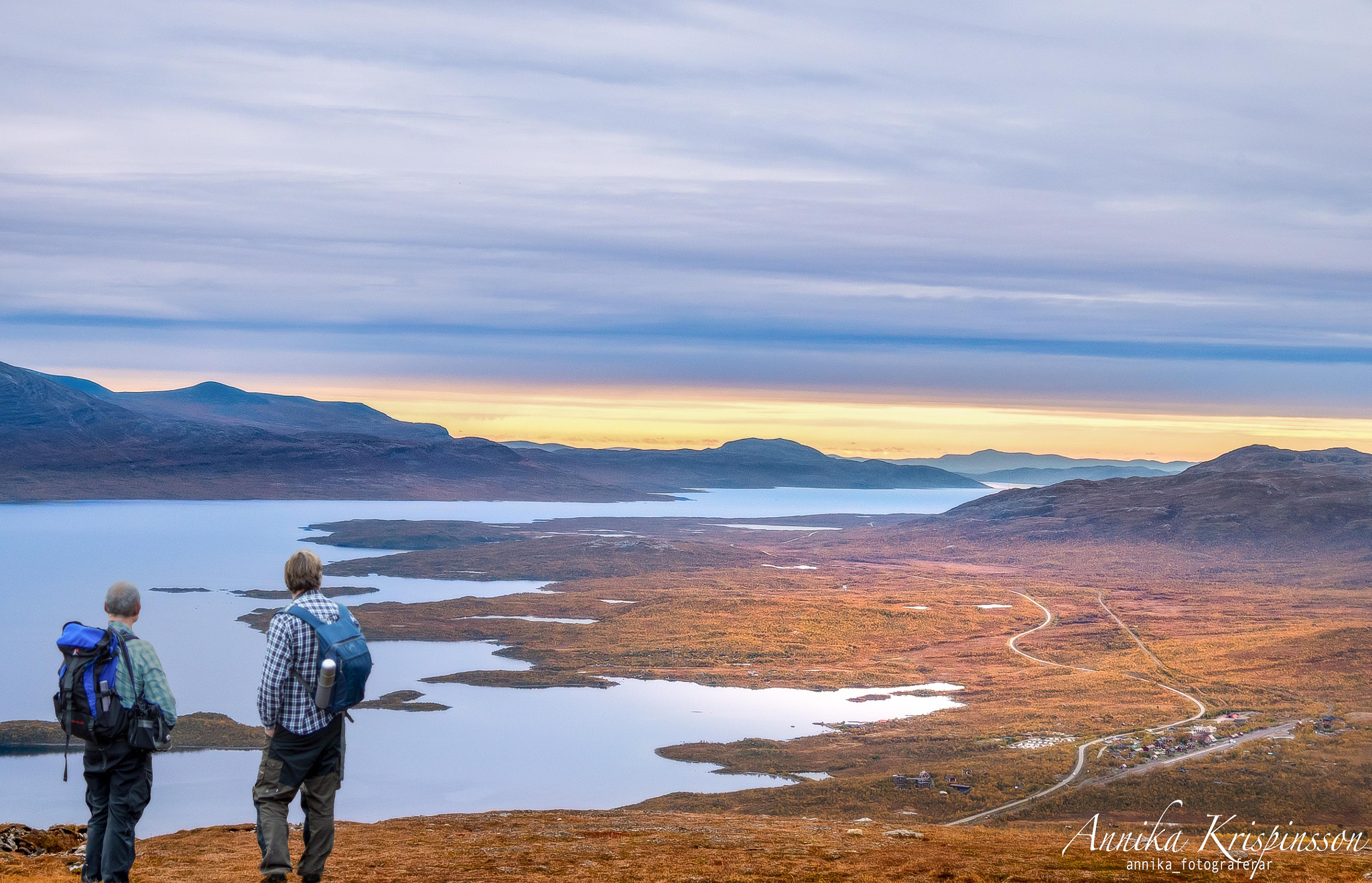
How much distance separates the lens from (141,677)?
13.0 m

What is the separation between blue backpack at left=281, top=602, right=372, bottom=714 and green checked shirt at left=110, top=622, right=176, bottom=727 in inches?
77.7

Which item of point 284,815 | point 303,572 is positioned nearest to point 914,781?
point 284,815

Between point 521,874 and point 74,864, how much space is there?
7939mm

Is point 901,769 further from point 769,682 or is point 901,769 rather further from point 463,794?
point 769,682

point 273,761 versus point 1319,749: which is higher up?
point 273,761

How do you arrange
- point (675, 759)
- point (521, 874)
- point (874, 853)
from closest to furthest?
point (521, 874) → point (874, 853) → point (675, 759)

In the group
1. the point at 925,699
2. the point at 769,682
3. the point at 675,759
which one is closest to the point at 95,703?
the point at 675,759

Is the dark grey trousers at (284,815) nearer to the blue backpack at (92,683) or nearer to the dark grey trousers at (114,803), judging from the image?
the dark grey trousers at (114,803)

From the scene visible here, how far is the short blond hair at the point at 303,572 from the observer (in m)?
12.4

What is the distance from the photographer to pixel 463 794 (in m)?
81.0

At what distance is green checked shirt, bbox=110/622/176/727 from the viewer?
12.8 m

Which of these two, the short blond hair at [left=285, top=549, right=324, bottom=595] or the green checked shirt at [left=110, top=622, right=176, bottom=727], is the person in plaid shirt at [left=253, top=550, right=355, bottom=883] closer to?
the short blond hair at [left=285, top=549, right=324, bottom=595]

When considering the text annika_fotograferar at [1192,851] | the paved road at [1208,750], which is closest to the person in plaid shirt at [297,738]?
the text annika_fotograferar at [1192,851]

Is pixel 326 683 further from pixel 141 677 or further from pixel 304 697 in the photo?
pixel 141 677
